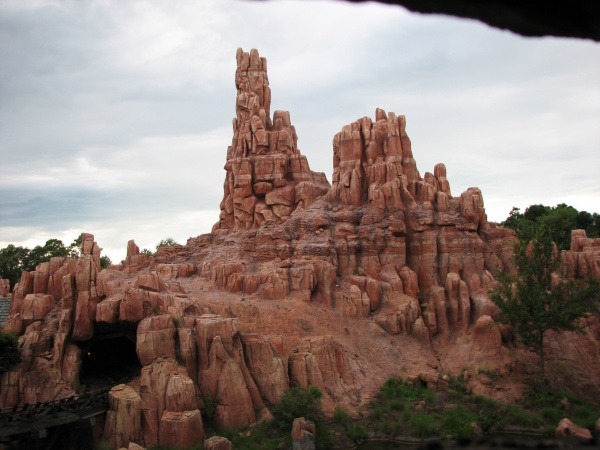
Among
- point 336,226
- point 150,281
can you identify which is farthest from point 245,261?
point 150,281

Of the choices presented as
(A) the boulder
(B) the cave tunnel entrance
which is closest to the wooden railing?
(B) the cave tunnel entrance

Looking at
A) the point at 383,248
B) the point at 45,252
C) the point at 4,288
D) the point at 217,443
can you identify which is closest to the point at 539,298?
the point at 383,248

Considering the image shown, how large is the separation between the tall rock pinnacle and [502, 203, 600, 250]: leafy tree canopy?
62.7 feet

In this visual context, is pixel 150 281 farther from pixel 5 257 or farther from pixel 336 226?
pixel 5 257

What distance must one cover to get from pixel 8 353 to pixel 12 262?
42.3 metres

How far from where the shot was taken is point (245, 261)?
39.9 metres

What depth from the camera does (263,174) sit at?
47.6 metres

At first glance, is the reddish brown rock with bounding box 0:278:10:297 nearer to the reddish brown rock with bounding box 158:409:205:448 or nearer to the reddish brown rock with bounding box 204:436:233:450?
the reddish brown rock with bounding box 158:409:205:448

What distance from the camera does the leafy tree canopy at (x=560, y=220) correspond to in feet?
194

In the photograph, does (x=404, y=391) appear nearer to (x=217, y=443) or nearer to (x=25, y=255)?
(x=217, y=443)

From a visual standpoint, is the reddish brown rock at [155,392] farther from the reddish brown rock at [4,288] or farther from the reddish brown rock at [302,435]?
the reddish brown rock at [4,288]

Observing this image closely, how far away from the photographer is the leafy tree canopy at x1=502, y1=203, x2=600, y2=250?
5909 cm

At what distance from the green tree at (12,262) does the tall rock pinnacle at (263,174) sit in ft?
93.7

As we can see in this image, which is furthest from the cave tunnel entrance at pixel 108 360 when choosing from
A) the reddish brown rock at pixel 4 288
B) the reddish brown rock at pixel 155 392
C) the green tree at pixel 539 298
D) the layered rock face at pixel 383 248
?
the green tree at pixel 539 298
